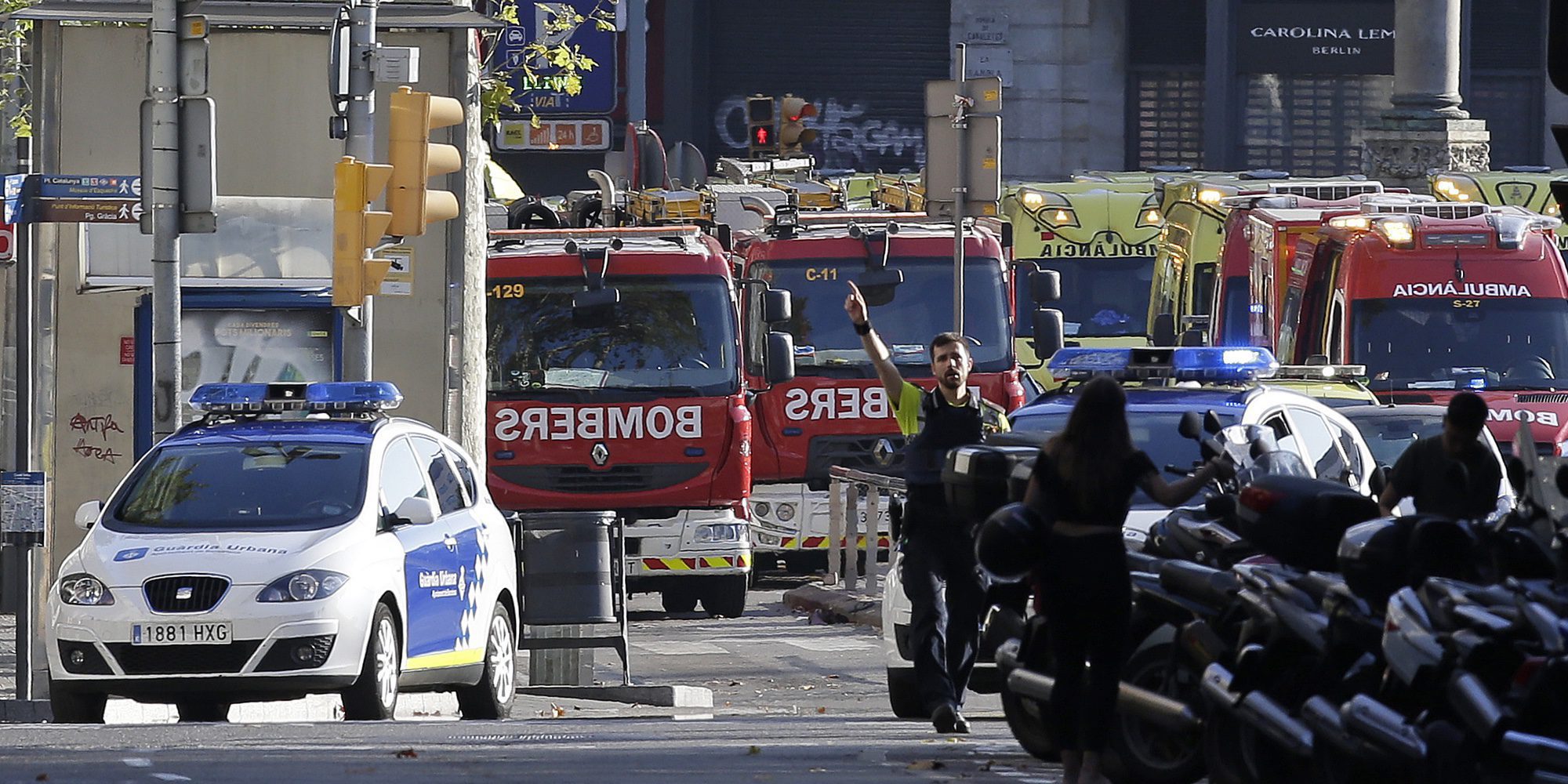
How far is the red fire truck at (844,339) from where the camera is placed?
20.0 metres

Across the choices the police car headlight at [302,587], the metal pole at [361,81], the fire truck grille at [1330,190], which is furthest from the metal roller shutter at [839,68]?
the police car headlight at [302,587]

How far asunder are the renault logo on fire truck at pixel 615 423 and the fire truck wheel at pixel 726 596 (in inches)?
38.7

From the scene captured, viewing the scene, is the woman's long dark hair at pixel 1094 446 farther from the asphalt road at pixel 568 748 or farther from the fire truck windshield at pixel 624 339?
the fire truck windshield at pixel 624 339

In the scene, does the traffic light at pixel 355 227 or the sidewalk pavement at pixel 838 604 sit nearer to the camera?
the traffic light at pixel 355 227

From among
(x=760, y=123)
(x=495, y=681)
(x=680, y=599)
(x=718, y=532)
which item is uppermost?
(x=760, y=123)

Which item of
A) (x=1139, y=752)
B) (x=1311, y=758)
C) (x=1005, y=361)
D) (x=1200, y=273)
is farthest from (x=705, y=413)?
(x=1311, y=758)

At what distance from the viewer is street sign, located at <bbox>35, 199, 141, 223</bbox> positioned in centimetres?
1484

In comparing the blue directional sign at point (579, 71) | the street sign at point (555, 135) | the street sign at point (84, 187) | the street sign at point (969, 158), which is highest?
the blue directional sign at point (579, 71)

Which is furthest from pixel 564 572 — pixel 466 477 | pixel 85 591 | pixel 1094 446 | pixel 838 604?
pixel 1094 446

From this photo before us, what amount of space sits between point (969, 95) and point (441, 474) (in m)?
5.45

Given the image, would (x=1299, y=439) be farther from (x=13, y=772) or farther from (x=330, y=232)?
(x=330, y=232)

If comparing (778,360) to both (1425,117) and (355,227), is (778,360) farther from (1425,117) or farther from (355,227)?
(1425,117)

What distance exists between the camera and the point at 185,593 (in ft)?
40.8

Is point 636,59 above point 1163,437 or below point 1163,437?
above
